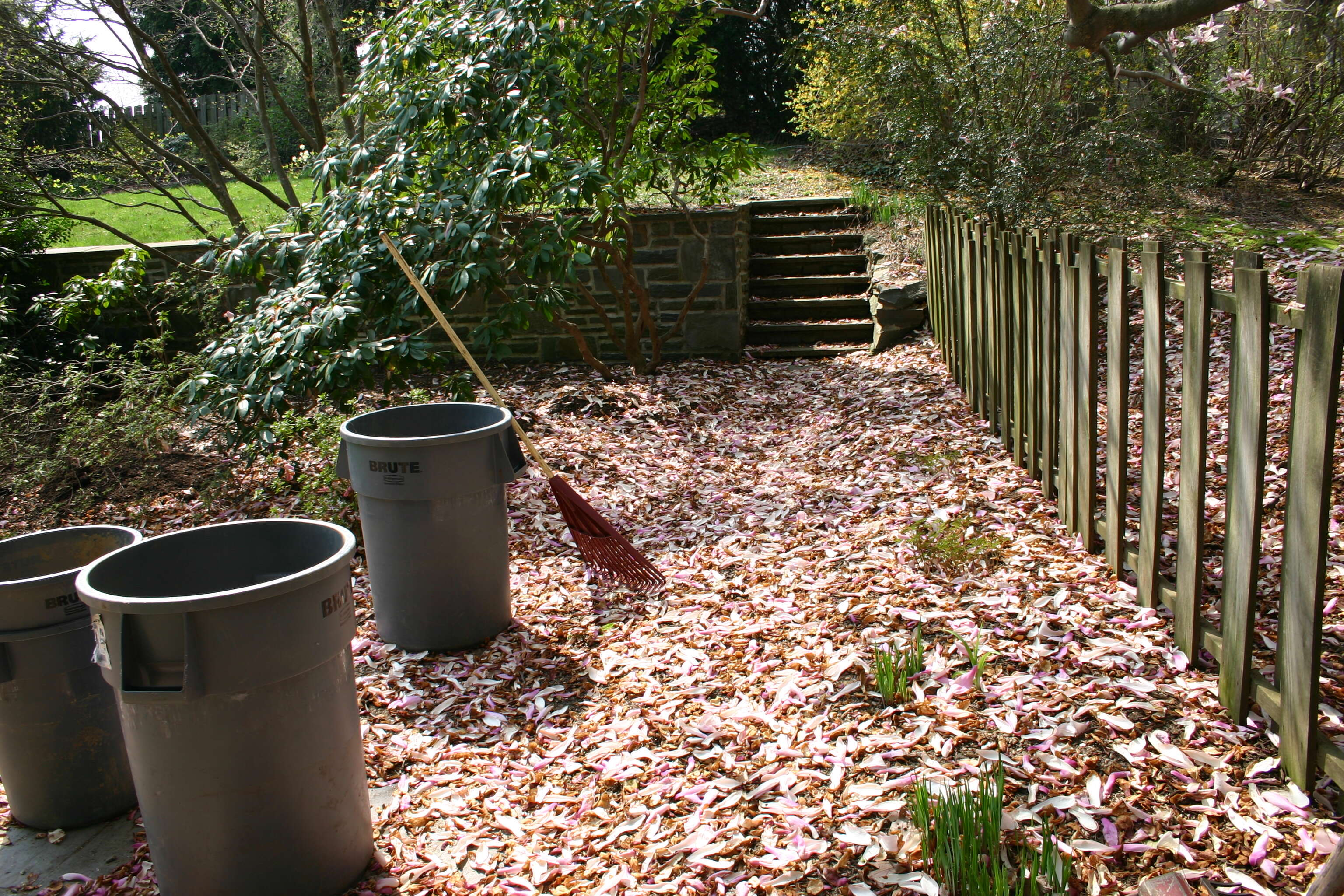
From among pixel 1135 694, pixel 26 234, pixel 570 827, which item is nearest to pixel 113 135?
pixel 26 234

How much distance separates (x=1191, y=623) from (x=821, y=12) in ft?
45.2

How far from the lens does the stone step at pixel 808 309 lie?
866 cm

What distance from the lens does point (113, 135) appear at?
25.9 feet

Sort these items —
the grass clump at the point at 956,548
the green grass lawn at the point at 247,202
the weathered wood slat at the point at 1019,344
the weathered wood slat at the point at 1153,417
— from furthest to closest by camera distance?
1. the green grass lawn at the point at 247,202
2. the weathered wood slat at the point at 1019,344
3. the grass clump at the point at 956,548
4. the weathered wood slat at the point at 1153,417

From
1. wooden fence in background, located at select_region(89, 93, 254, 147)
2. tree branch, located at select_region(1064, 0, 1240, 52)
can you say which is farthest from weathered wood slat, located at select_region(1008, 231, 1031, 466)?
wooden fence in background, located at select_region(89, 93, 254, 147)

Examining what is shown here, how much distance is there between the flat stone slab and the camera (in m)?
2.59

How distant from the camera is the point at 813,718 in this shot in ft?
9.42

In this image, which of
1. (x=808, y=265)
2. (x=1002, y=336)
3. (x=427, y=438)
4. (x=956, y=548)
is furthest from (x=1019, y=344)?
(x=808, y=265)

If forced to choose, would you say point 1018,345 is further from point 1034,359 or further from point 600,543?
point 600,543

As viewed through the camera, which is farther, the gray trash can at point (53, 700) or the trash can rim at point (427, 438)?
the trash can rim at point (427, 438)

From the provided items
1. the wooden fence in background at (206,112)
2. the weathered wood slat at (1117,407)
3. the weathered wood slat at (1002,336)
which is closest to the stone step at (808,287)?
the weathered wood slat at (1002,336)

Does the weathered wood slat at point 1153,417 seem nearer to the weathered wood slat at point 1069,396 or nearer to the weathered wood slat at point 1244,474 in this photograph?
the weathered wood slat at point 1244,474

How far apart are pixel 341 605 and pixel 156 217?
13.1m

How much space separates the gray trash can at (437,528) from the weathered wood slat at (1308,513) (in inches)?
97.1
